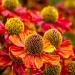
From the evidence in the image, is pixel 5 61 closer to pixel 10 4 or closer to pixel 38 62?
pixel 38 62

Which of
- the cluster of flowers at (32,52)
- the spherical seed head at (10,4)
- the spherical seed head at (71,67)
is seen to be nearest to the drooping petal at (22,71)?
the cluster of flowers at (32,52)

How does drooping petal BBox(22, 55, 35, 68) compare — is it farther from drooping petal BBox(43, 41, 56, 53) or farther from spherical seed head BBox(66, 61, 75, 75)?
spherical seed head BBox(66, 61, 75, 75)

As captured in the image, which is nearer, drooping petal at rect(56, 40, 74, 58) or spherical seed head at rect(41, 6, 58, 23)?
drooping petal at rect(56, 40, 74, 58)

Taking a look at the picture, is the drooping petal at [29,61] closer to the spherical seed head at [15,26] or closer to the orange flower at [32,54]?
the orange flower at [32,54]

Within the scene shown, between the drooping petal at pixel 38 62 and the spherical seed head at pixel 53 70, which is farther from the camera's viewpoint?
the spherical seed head at pixel 53 70

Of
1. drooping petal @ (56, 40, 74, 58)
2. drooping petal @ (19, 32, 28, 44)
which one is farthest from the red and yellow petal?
drooping petal @ (56, 40, 74, 58)

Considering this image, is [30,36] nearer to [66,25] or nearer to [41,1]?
[66,25]

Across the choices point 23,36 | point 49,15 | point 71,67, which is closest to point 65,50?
point 71,67
